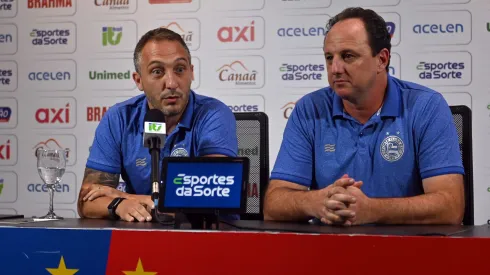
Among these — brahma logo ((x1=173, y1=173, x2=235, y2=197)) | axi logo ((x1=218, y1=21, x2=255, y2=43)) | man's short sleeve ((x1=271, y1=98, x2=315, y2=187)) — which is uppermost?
axi logo ((x1=218, y1=21, x2=255, y2=43))

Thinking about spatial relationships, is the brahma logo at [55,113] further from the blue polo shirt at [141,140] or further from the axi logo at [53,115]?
the blue polo shirt at [141,140]

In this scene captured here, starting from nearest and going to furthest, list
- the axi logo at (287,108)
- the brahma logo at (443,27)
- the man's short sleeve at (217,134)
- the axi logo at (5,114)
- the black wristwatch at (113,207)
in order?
Answer: the black wristwatch at (113,207) < the man's short sleeve at (217,134) < the brahma logo at (443,27) < the axi logo at (287,108) < the axi logo at (5,114)

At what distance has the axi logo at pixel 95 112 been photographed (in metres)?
4.33

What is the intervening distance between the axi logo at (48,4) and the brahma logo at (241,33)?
979 mm

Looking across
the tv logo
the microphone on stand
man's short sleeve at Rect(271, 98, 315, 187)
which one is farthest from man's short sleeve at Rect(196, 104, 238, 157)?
the tv logo

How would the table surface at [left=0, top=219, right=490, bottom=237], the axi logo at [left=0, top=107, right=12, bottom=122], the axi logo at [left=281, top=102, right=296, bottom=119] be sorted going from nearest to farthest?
the table surface at [left=0, top=219, right=490, bottom=237]
the axi logo at [left=281, top=102, right=296, bottom=119]
the axi logo at [left=0, top=107, right=12, bottom=122]

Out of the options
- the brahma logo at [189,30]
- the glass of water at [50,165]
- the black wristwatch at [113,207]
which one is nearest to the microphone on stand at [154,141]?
the black wristwatch at [113,207]

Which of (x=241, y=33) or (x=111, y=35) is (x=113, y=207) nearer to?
(x=241, y=33)

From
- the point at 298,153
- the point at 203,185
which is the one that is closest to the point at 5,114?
the point at 298,153

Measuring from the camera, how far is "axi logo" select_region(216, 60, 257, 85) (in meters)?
4.14

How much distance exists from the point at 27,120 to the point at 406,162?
2783mm

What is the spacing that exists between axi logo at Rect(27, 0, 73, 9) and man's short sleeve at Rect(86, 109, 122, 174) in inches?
74.2

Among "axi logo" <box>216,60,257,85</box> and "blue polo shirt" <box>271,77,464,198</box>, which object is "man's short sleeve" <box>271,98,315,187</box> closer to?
"blue polo shirt" <box>271,77,464,198</box>

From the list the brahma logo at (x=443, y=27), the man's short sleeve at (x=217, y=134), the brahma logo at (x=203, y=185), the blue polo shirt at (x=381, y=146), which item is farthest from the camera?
the brahma logo at (x=443, y=27)
